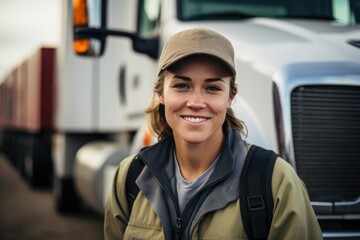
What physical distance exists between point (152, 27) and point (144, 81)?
1.38ft

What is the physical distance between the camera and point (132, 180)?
231cm

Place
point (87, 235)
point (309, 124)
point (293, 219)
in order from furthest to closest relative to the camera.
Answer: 1. point (87, 235)
2. point (309, 124)
3. point (293, 219)

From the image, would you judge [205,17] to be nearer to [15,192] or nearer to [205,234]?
[205,234]

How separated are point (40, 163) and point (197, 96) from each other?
9936 millimetres

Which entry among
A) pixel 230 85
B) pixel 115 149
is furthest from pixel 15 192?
pixel 230 85

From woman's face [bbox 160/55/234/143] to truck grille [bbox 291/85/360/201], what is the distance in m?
1.01

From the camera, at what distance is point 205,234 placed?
2094 mm

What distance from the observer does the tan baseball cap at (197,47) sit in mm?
2078

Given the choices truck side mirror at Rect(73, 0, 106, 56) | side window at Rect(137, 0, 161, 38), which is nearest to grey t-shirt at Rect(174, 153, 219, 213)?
truck side mirror at Rect(73, 0, 106, 56)

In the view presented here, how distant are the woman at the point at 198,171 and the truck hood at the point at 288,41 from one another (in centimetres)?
105

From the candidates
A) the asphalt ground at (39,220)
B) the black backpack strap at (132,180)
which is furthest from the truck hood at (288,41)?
the asphalt ground at (39,220)

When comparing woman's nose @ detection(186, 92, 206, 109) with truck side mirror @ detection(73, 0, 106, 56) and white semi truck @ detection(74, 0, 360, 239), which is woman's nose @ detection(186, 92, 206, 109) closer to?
white semi truck @ detection(74, 0, 360, 239)

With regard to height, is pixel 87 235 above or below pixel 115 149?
below

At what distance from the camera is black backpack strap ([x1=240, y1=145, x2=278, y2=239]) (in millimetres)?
1996
